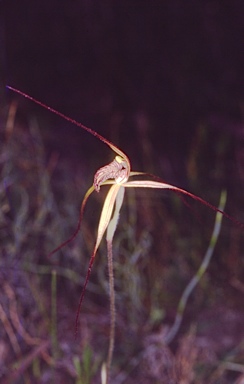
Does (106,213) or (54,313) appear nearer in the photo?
(106,213)

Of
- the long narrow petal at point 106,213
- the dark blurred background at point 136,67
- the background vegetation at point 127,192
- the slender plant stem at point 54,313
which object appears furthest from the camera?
the dark blurred background at point 136,67

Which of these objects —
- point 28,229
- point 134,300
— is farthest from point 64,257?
point 134,300

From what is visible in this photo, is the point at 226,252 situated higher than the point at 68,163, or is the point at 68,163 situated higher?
the point at 68,163

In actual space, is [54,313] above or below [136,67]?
below

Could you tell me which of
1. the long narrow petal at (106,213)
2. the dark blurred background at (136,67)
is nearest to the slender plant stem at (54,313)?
the long narrow petal at (106,213)

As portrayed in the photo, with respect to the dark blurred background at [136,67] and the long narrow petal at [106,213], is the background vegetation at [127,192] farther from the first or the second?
the long narrow petal at [106,213]

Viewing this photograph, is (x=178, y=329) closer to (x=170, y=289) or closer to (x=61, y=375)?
(x=170, y=289)

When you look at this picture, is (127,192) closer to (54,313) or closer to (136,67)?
(136,67)

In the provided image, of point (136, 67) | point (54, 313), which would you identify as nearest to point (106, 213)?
point (54, 313)
